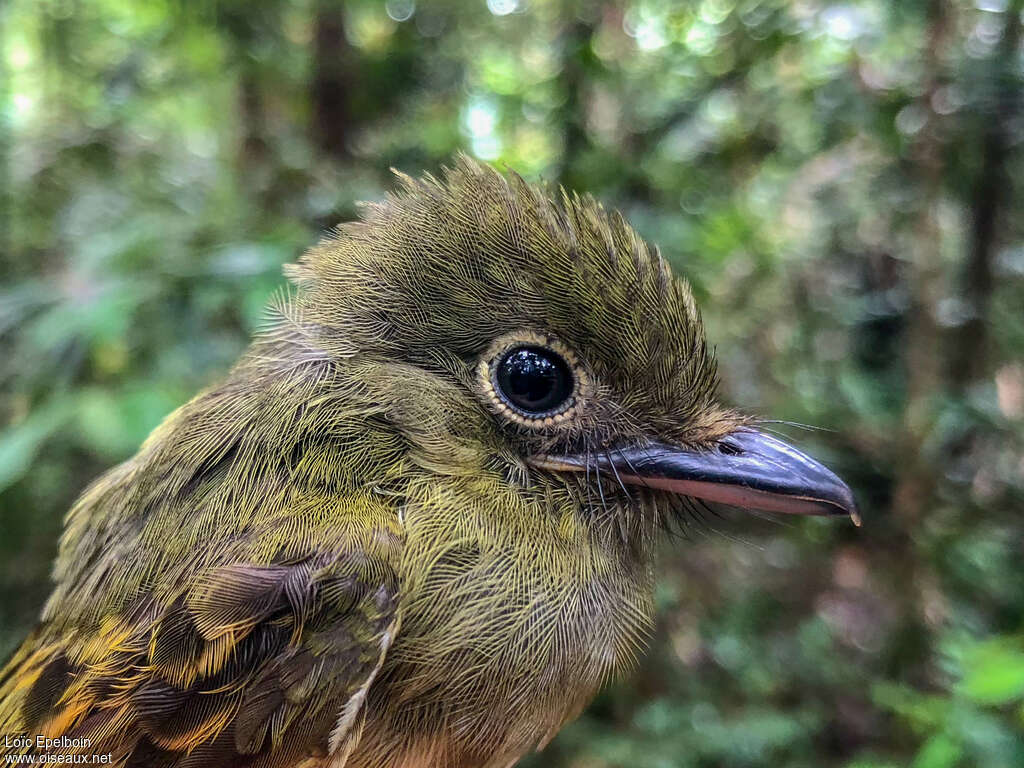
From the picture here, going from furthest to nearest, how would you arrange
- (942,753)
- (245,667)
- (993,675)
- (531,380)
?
(942,753) → (993,675) → (531,380) → (245,667)

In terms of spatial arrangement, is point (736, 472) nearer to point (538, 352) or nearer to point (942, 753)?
point (538, 352)

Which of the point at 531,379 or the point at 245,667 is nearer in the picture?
the point at 245,667

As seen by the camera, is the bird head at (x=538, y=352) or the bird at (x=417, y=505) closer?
the bird at (x=417, y=505)

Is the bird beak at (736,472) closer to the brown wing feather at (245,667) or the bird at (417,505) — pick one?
the bird at (417,505)

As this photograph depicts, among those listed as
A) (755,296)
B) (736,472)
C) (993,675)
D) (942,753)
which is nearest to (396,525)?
(736,472)

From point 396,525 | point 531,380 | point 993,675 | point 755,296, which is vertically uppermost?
point 531,380

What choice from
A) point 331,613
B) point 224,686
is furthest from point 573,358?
point 224,686

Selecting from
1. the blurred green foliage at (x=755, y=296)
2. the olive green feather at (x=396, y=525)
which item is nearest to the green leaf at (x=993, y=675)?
the blurred green foliage at (x=755, y=296)
